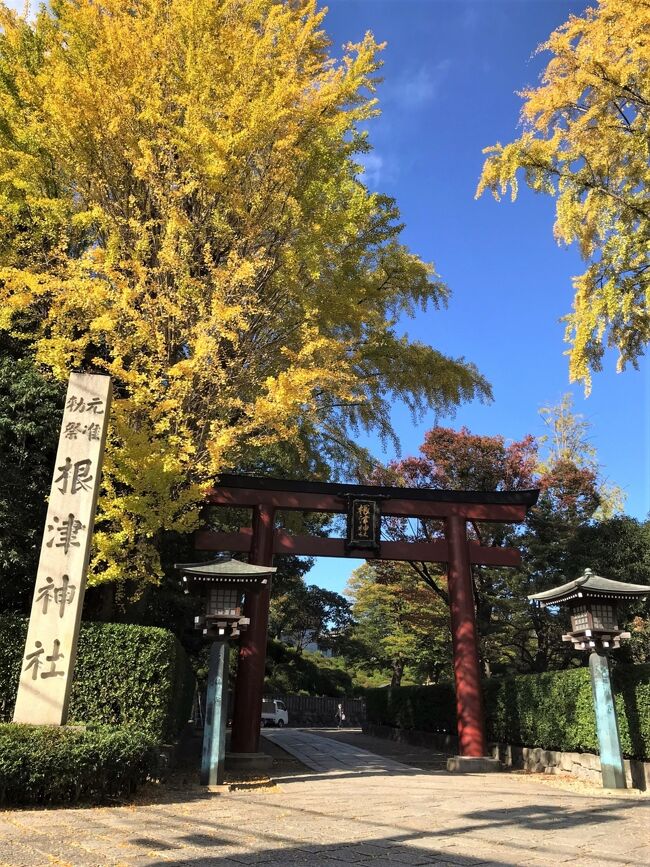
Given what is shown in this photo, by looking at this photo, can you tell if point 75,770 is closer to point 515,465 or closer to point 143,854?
point 143,854

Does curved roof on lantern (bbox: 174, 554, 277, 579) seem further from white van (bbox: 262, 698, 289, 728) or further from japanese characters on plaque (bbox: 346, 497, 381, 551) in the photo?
white van (bbox: 262, 698, 289, 728)

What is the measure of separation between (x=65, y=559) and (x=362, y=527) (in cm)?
683

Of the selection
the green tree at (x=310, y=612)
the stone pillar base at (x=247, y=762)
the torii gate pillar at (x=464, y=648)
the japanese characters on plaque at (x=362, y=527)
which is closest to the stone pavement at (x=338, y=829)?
the stone pillar base at (x=247, y=762)

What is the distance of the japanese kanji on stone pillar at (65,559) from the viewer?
6.36 m

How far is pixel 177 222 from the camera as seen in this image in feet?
27.1

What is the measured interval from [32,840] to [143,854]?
1009 millimetres

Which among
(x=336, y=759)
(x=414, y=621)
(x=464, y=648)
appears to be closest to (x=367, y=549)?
(x=464, y=648)

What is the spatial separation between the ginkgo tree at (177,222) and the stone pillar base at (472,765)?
718 cm

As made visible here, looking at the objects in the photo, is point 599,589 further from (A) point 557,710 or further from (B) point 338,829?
(B) point 338,829

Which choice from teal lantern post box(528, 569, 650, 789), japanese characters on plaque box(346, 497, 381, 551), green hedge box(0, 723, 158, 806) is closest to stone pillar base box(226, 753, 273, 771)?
green hedge box(0, 723, 158, 806)

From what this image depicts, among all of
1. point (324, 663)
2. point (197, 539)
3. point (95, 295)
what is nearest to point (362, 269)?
point (95, 295)

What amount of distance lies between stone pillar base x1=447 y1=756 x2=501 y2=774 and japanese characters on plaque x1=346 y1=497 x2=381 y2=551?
4343 millimetres

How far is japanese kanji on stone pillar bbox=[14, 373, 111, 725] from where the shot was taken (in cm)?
636

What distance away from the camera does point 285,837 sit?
4.49m
